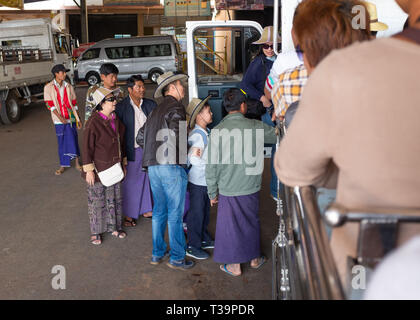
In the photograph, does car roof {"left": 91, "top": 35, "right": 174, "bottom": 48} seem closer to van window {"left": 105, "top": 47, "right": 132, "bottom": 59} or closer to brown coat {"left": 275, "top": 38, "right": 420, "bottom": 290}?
van window {"left": 105, "top": 47, "right": 132, "bottom": 59}

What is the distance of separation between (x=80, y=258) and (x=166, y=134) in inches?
57.4

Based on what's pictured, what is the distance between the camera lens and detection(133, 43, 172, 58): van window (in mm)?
18578

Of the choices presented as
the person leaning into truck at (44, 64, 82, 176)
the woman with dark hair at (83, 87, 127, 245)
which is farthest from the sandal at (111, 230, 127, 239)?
the person leaning into truck at (44, 64, 82, 176)

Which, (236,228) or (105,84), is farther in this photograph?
(105,84)

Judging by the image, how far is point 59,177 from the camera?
6238 millimetres

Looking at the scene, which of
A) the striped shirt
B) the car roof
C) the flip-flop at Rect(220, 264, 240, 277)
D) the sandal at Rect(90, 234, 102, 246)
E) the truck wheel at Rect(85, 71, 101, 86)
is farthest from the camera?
the truck wheel at Rect(85, 71, 101, 86)

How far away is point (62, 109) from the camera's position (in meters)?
6.13

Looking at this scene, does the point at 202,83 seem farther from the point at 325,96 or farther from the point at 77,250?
the point at 325,96

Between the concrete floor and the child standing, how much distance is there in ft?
0.74

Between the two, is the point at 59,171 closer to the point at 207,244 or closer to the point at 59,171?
the point at 59,171

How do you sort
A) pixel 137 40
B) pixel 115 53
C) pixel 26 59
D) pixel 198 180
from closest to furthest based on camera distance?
pixel 198 180
pixel 26 59
pixel 137 40
pixel 115 53

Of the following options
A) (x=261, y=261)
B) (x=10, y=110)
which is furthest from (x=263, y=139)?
(x=10, y=110)

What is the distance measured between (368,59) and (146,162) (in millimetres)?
2491
